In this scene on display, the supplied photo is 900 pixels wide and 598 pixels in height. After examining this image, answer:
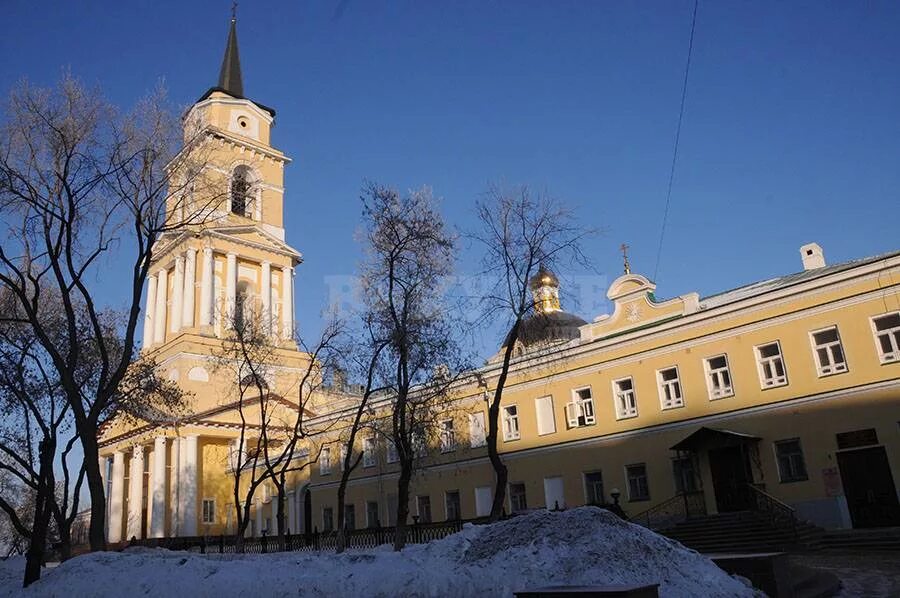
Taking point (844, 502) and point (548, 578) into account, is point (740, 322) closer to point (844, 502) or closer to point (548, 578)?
point (844, 502)

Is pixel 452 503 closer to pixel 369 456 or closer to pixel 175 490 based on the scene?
pixel 369 456

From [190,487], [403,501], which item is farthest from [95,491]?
[190,487]

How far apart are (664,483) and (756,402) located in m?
4.31

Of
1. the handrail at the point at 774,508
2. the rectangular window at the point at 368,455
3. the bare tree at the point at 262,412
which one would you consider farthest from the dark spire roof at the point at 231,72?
the handrail at the point at 774,508

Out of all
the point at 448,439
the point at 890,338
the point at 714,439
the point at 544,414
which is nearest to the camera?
the point at 890,338

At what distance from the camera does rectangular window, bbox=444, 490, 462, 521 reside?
32.8m

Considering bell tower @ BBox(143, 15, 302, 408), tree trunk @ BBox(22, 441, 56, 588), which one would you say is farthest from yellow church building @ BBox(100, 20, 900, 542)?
bell tower @ BBox(143, 15, 302, 408)

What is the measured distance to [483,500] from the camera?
31609mm

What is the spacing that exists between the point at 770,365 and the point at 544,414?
9.45 meters

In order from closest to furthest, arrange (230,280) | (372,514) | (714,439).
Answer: (714,439) < (372,514) < (230,280)

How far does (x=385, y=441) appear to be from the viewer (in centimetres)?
3538

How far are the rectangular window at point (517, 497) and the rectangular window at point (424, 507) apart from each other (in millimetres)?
4554

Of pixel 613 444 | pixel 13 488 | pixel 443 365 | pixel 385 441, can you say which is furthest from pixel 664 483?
pixel 13 488

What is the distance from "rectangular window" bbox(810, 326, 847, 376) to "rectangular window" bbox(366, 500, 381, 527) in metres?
21.5
